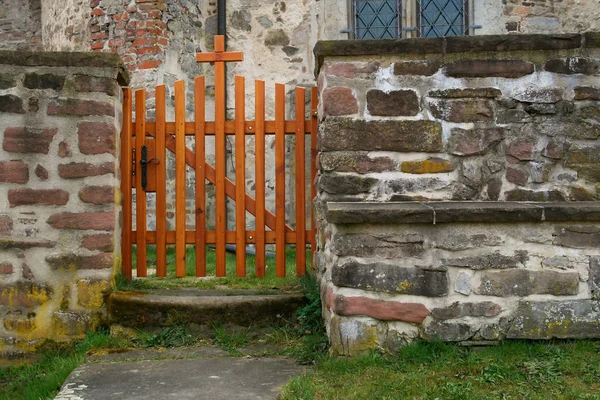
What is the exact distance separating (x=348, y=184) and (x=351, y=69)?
0.65 meters

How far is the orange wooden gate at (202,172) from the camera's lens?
431 cm

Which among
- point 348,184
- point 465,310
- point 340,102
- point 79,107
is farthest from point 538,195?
point 79,107

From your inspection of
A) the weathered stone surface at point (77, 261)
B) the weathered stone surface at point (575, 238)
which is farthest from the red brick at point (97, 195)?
the weathered stone surface at point (575, 238)

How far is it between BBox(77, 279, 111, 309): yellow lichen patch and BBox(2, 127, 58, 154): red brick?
86 centimetres

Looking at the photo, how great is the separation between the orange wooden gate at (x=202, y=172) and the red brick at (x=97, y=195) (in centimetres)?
35

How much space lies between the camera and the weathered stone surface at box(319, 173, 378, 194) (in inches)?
136

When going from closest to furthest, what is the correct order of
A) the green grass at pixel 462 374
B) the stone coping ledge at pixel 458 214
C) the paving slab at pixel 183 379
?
the green grass at pixel 462 374, the paving slab at pixel 183 379, the stone coping ledge at pixel 458 214

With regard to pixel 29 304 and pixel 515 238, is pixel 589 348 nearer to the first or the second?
pixel 515 238

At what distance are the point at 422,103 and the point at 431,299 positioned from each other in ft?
3.54

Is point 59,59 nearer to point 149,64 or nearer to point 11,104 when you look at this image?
point 11,104

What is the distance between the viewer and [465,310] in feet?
10.3

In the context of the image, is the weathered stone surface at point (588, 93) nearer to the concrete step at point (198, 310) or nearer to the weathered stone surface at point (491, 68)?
the weathered stone surface at point (491, 68)

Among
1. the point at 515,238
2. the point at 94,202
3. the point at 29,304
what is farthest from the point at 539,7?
the point at 29,304

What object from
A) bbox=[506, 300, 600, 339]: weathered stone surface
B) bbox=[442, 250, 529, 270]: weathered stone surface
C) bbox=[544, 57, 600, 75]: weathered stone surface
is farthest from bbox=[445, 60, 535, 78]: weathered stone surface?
bbox=[506, 300, 600, 339]: weathered stone surface
